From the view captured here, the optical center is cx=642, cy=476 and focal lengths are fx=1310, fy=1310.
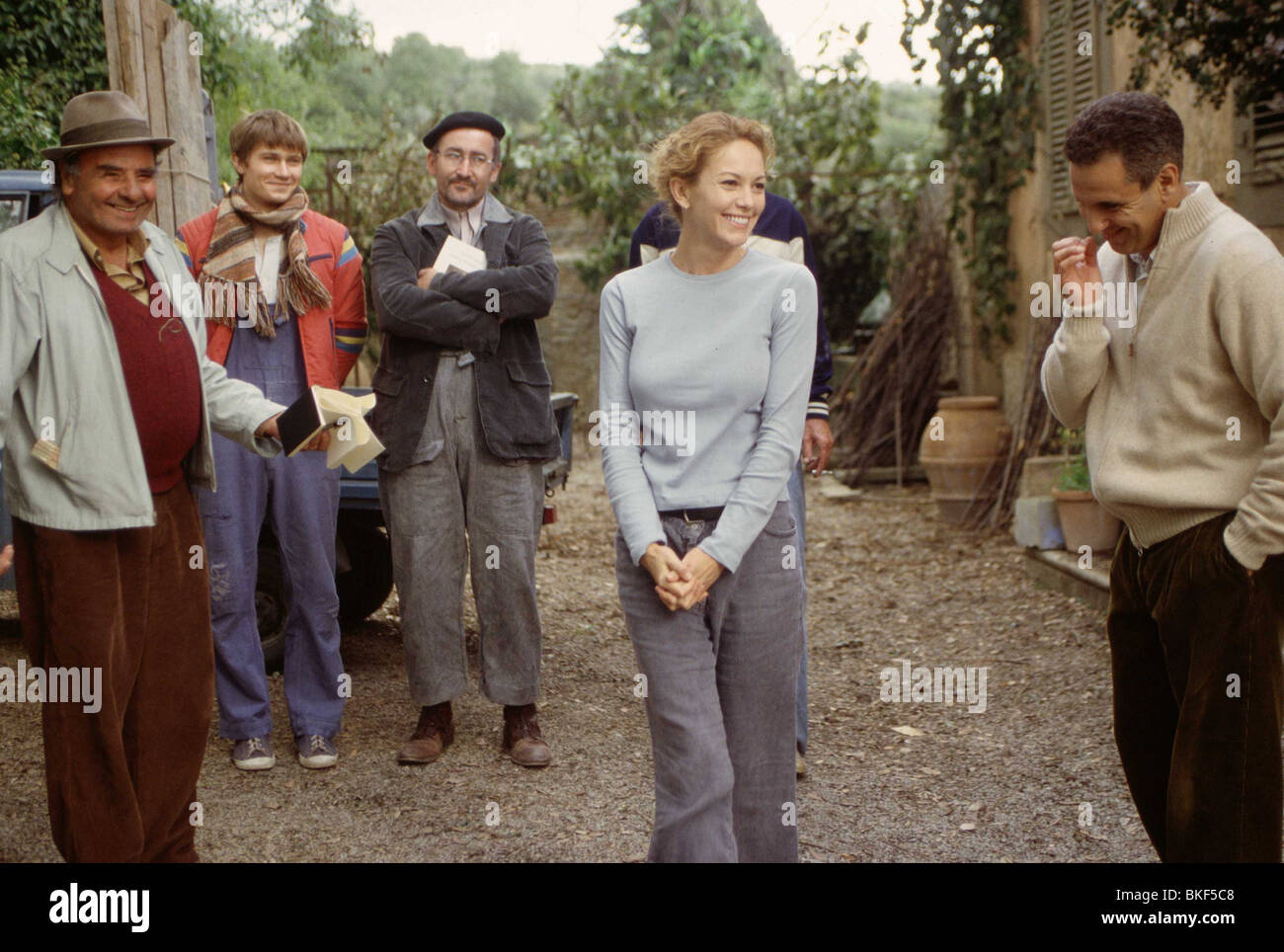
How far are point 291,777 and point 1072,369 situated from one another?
10.0 feet

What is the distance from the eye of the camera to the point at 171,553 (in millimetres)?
3418

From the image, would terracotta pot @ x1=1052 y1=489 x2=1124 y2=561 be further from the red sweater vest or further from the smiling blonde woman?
the red sweater vest

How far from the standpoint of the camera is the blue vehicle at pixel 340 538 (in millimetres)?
5605

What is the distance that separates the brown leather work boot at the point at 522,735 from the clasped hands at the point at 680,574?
2027 mm

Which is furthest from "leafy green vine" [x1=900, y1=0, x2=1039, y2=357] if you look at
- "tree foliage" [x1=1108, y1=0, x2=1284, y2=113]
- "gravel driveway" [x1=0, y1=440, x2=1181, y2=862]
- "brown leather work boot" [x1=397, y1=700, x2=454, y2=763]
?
"brown leather work boot" [x1=397, y1=700, x2=454, y2=763]

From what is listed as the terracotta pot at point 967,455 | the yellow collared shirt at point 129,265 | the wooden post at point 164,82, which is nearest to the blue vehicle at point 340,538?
the wooden post at point 164,82

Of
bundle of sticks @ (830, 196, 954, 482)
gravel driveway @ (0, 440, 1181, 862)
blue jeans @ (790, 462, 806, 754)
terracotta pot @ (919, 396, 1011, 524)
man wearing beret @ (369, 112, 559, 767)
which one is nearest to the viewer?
gravel driveway @ (0, 440, 1181, 862)

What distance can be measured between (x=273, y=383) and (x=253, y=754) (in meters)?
1.32

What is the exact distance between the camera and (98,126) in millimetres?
3215

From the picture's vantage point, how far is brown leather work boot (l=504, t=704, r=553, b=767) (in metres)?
4.70

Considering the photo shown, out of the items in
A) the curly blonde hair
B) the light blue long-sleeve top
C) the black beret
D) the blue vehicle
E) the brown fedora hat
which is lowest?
the blue vehicle

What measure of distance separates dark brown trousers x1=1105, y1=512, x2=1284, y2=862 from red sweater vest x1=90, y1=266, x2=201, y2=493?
7.86ft

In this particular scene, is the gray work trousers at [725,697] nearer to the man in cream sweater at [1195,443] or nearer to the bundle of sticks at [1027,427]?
the man in cream sweater at [1195,443]
